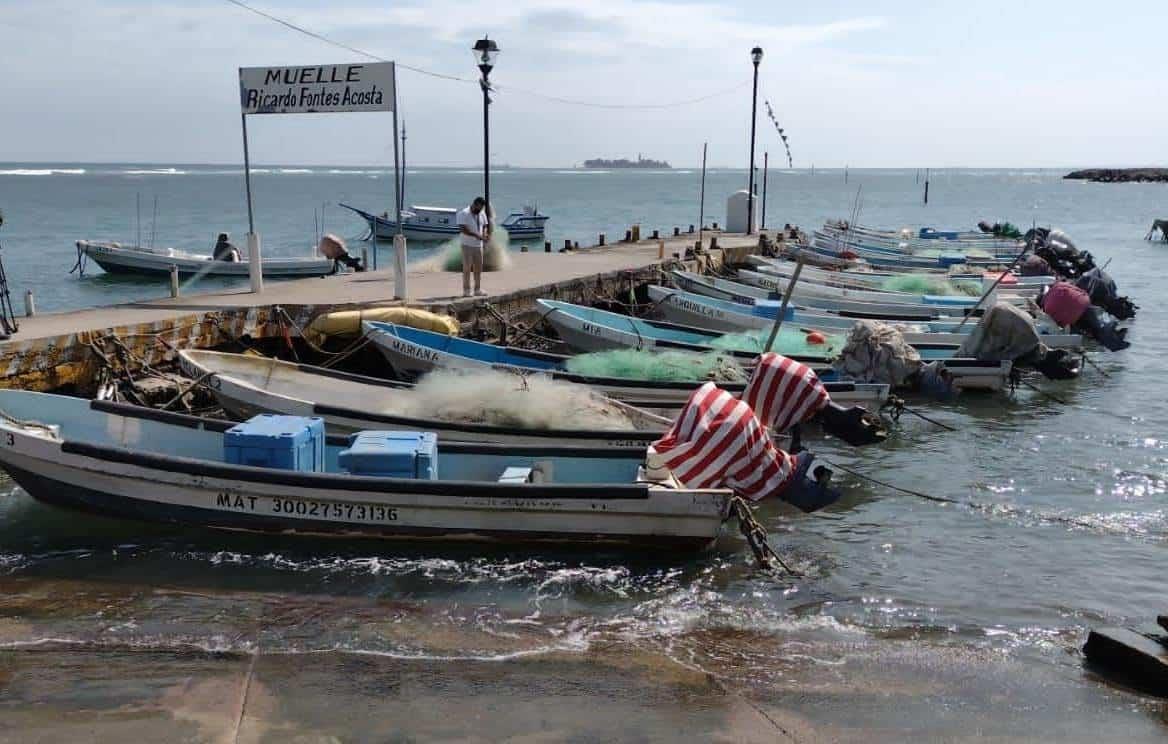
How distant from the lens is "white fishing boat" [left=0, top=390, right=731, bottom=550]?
29.2 ft

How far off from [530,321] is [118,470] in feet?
32.3

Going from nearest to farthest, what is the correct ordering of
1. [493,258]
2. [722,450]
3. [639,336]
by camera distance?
[722,450]
[639,336]
[493,258]

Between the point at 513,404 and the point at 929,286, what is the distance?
17.1m

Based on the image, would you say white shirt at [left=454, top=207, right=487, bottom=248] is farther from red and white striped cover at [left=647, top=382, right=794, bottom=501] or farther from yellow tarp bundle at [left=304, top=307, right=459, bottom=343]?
red and white striped cover at [left=647, top=382, right=794, bottom=501]

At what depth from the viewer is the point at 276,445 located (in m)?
9.30

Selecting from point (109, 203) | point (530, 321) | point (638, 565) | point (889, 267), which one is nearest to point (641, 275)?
point (530, 321)

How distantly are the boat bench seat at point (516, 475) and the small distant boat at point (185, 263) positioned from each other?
21390 millimetres

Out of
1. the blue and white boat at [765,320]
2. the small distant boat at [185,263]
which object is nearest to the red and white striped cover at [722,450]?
the blue and white boat at [765,320]

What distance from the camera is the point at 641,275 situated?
76.3ft

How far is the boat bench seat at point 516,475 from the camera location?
9508 millimetres

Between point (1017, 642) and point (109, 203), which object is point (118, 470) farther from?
point (109, 203)

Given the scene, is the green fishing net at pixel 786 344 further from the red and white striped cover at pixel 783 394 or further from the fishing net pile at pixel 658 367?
the red and white striped cover at pixel 783 394

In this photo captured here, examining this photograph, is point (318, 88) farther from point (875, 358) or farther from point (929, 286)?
point (929, 286)

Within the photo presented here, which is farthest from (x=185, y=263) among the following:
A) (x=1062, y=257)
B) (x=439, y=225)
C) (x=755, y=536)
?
(x=1062, y=257)
